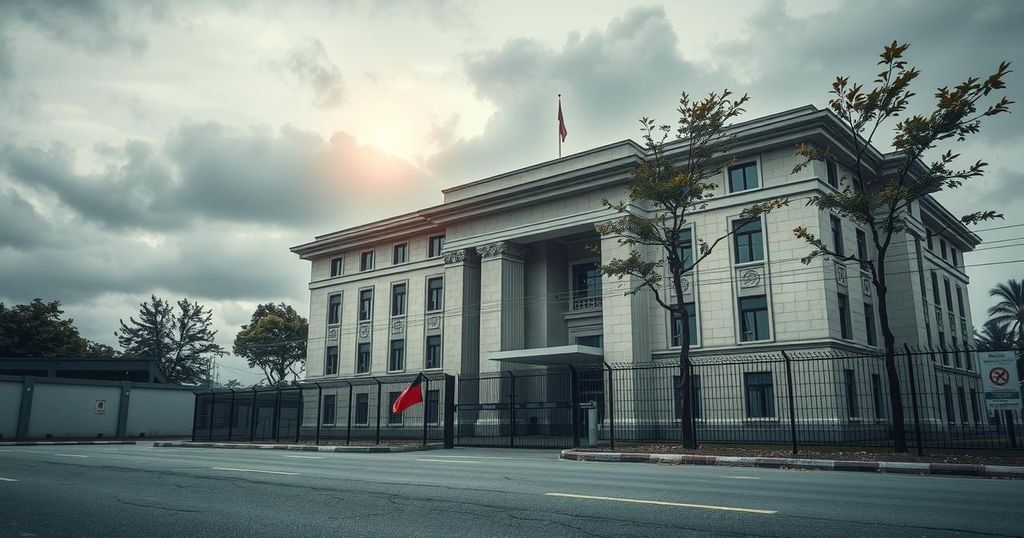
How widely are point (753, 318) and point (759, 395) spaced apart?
342cm

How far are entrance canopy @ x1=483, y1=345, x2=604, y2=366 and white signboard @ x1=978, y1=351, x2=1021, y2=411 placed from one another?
16592 mm

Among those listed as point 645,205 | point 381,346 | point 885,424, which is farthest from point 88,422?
point 885,424

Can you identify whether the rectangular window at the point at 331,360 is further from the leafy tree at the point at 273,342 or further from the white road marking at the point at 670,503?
the white road marking at the point at 670,503

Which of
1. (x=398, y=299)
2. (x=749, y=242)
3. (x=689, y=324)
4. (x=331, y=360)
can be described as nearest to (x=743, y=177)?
(x=749, y=242)

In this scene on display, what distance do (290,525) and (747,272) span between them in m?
26.4

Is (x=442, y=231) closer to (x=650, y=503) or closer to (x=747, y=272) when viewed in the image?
(x=747, y=272)

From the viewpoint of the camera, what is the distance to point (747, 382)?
28.4m

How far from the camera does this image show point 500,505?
24.0 ft

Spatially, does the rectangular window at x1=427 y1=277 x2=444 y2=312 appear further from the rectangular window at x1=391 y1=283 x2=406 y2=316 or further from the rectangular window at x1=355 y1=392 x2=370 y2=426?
the rectangular window at x1=355 y1=392 x2=370 y2=426

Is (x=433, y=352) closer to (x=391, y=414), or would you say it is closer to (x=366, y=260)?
(x=391, y=414)

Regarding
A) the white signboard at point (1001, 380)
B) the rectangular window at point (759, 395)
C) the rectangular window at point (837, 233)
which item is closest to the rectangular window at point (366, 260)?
the rectangular window at point (759, 395)

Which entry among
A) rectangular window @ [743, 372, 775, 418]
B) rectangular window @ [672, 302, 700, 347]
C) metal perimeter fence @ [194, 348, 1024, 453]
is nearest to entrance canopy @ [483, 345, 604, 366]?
metal perimeter fence @ [194, 348, 1024, 453]

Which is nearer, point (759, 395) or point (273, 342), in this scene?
point (759, 395)

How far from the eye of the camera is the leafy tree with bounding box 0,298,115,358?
56938 millimetres
